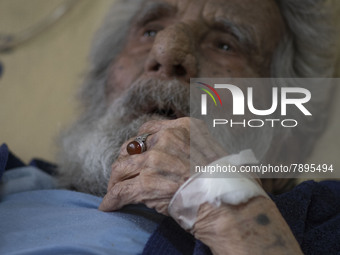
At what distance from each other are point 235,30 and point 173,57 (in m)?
0.24

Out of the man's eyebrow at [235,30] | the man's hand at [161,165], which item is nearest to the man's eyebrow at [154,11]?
the man's eyebrow at [235,30]

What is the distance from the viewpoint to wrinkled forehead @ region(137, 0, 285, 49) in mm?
1070

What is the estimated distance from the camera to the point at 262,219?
58 centimetres

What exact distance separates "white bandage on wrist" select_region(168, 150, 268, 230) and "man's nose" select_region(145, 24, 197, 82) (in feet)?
1.21

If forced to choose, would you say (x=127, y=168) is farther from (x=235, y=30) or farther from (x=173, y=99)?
(x=235, y=30)

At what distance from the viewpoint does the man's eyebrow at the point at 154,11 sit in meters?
1.11

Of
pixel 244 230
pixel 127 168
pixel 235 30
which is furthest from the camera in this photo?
pixel 235 30

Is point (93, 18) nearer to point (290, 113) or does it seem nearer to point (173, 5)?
point (173, 5)

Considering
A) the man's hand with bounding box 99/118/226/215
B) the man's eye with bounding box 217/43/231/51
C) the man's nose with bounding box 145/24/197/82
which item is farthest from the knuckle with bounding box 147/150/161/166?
the man's eye with bounding box 217/43/231/51

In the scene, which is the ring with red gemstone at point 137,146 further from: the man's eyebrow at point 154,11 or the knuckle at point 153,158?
the man's eyebrow at point 154,11

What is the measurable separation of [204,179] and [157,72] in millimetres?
423

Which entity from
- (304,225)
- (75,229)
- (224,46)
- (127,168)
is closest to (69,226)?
(75,229)

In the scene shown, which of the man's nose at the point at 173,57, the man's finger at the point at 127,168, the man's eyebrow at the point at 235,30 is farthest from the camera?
the man's eyebrow at the point at 235,30

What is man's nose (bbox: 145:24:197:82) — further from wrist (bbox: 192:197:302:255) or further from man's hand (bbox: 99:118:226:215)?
wrist (bbox: 192:197:302:255)
